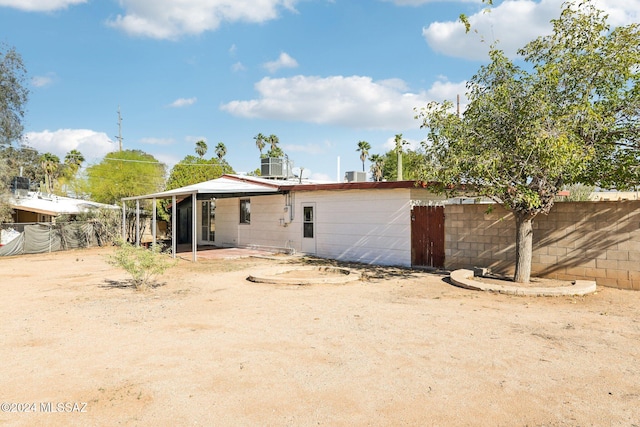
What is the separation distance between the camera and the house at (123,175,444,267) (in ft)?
40.6

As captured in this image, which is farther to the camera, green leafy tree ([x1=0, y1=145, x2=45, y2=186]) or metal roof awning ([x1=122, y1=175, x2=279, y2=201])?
green leafy tree ([x1=0, y1=145, x2=45, y2=186])

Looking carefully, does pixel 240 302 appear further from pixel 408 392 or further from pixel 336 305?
pixel 408 392

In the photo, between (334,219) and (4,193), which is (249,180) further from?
(4,193)

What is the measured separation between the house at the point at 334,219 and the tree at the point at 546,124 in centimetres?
297

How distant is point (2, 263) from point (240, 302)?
12.3 metres

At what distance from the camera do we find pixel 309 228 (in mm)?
15836

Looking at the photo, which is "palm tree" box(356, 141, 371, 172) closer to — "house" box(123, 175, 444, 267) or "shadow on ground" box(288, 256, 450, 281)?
"house" box(123, 175, 444, 267)

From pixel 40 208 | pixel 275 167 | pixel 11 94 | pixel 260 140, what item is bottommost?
pixel 40 208

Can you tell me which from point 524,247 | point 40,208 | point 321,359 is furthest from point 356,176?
point 40,208

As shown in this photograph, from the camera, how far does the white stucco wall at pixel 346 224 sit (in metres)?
12.7

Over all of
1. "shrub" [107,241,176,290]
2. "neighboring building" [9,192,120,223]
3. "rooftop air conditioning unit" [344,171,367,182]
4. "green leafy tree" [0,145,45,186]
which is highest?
"green leafy tree" [0,145,45,186]

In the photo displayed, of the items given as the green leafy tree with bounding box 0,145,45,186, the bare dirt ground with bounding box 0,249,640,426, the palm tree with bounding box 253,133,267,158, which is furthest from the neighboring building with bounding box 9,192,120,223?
the palm tree with bounding box 253,133,267,158

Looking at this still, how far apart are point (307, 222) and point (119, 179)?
2102 centimetres

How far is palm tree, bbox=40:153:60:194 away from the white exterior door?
40518mm
